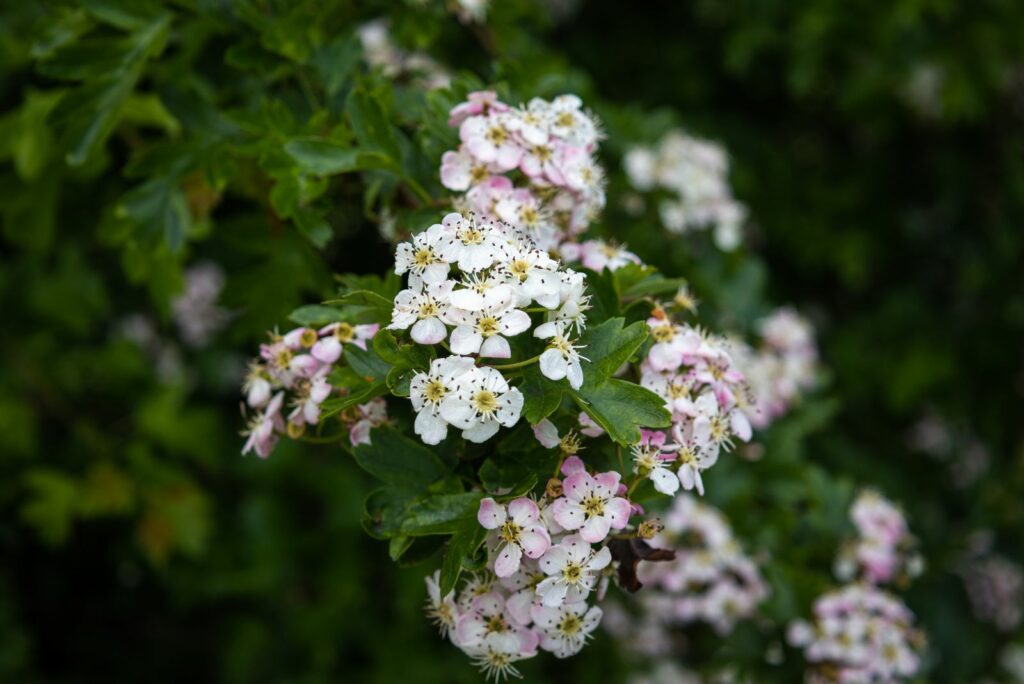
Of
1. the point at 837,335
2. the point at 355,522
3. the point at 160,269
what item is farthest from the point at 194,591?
the point at 837,335

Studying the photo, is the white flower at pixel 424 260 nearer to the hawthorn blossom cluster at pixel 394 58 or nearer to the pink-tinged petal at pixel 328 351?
the pink-tinged petal at pixel 328 351

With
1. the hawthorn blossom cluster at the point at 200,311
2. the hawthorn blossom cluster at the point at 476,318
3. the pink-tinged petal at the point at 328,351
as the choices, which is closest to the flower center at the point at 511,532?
the hawthorn blossom cluster at the point at 476,318

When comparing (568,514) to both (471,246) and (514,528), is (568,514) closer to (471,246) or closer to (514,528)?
(514,528)

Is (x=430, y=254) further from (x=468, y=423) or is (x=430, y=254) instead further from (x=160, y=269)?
(x=160, y=269)

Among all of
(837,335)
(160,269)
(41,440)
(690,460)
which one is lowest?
(41,440)

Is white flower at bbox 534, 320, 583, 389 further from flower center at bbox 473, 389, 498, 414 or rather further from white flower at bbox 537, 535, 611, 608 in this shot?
white flower at bbox 537, 535, 611, 608

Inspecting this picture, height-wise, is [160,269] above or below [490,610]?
below

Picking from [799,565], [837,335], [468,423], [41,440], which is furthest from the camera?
[837,335]
